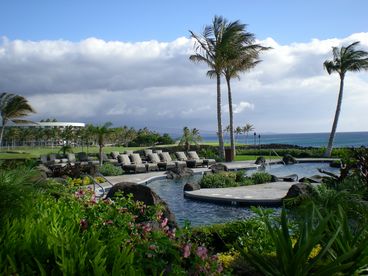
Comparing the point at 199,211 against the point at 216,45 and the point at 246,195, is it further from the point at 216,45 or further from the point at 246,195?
the point at 216,45

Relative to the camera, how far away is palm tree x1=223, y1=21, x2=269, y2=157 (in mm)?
30453

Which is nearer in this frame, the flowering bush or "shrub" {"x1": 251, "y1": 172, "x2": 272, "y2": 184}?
the flowering bush

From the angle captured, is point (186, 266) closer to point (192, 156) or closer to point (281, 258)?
point (281, 258)

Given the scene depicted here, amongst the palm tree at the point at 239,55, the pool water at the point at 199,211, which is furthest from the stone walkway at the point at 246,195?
the palm tree at the point at 239,55

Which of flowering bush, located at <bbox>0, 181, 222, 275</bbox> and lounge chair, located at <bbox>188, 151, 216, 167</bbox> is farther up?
flowering bush, located at <bbox>0, 181, 222, 275</bbox>

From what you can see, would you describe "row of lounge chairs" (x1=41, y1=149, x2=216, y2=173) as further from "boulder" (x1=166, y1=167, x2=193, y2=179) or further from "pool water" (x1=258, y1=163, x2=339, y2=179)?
"pool water" (x1=258, y1=163, x2=339, y2=179)

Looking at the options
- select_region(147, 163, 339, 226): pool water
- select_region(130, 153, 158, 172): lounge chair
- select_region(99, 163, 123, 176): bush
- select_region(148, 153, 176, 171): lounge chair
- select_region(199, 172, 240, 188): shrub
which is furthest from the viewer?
select_region(148, 153, 176, 171): lounge chair

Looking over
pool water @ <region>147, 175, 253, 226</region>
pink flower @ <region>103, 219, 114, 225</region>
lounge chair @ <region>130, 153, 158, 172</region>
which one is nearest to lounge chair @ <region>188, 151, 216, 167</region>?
lounge chair @ <region>130, 153, 158, 172</region>

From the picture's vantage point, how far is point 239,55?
30766mm

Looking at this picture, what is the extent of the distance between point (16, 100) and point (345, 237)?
36130 millimetres

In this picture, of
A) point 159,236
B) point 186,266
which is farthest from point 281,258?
point 159,236

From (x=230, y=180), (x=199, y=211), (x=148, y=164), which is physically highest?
(x=148, y=164)

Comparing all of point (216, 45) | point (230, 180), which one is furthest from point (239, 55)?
point (230, 180)

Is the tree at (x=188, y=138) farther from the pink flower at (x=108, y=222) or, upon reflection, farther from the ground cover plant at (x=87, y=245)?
the pink flower at (x=108, y=222)
